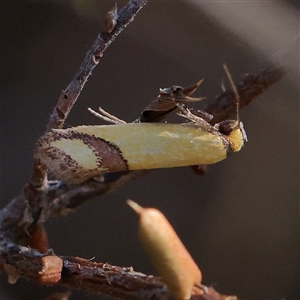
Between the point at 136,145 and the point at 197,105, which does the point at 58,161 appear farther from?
the point at 197,105

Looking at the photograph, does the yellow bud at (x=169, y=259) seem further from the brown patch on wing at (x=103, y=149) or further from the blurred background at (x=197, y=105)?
the blurred background at (x=197, y=105)

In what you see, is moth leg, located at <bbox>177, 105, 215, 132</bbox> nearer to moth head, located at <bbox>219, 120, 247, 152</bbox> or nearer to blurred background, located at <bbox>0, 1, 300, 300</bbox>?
moth head, located at <bbox>219, 120, 247, 152</bbox>

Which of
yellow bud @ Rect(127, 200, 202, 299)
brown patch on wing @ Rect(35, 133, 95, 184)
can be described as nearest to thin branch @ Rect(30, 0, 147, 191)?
brown patch on wing @ Rect(35, 133, 95, 184)

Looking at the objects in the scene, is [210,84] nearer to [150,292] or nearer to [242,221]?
[242,221]

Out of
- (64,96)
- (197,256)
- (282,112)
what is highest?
(282,112)

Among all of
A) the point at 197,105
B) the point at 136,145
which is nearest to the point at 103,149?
the point at 136,145

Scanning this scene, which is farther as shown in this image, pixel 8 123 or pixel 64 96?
pixel 8 123

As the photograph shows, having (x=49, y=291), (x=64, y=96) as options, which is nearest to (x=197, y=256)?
(x=49, y=291)
